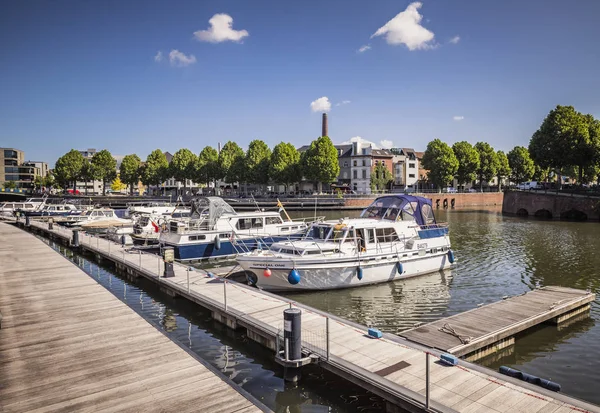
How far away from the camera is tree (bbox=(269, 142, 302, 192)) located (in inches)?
3521

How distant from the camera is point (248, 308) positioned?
15492mm

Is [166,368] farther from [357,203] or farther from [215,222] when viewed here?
[357,203]

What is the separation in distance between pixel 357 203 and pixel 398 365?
7473 centimetres

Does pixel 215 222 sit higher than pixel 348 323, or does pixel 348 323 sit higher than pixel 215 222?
pixel 215 222

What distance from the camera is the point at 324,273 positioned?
2070cm

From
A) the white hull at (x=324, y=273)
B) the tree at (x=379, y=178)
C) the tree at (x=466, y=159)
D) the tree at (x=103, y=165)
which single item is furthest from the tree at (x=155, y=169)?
the white hull at (x=324, y=273)

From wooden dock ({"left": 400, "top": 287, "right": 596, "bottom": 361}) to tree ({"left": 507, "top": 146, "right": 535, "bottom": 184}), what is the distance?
108163mm

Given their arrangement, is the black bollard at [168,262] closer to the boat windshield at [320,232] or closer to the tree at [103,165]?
the boat windshield at [320,232]

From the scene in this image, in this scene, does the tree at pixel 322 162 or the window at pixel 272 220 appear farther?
the tree at pixel 322 162

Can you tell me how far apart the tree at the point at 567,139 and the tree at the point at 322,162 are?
37.4 m

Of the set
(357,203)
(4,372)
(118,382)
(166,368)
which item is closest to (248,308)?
(166,368)

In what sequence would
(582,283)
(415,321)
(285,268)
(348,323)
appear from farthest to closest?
(582,283) < (285,268) < (415,321) < (348,323)

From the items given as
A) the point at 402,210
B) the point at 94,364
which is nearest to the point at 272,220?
the point at 402,210

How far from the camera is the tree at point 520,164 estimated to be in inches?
4496
